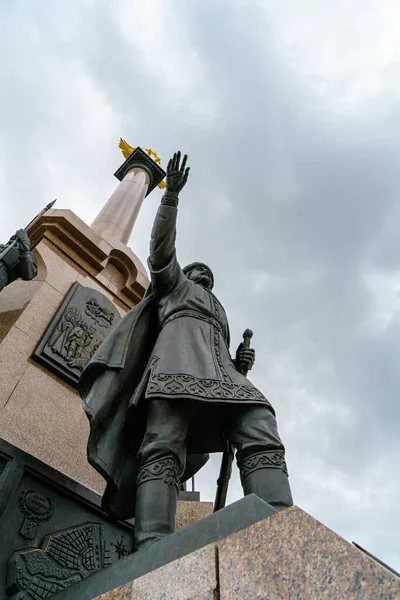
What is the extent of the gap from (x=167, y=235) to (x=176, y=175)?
52 centimetres

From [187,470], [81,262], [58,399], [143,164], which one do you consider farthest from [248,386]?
[143,164]

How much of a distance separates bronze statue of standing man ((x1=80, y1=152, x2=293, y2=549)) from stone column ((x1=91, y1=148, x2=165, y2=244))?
3.83 metres

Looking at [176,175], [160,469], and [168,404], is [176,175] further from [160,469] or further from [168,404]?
[160,469]

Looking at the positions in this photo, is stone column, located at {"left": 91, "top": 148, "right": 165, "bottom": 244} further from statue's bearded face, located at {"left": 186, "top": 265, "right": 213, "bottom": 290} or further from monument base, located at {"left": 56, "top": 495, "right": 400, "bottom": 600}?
monument base, located at {"left": 56, "top": 495, "right": 400, "bottom": 600}

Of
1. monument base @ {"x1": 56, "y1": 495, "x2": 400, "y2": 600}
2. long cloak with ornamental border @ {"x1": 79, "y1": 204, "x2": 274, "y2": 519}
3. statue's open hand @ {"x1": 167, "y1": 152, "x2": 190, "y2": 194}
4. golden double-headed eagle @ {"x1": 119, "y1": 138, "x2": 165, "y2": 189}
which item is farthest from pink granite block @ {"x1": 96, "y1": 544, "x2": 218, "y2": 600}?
golden double-headed eagle @ {"x1": 119, "y1": 138, "x2": 165, "y2": 189}

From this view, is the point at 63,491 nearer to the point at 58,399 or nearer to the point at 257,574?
the point at 58,399

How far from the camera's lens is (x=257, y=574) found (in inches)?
68.8

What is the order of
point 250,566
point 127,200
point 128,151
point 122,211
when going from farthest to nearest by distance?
point 128,151 → point 127,200 → point 122,211 → point 250,566

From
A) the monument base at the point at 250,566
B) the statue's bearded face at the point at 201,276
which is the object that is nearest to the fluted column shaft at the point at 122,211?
the statue's bearded face at the point at 201,276

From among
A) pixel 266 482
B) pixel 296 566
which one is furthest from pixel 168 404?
pixel 296 566

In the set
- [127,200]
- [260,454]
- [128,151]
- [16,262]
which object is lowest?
[260,454]

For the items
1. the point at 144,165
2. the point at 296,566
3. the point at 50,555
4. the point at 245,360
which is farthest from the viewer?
the point at 144,165

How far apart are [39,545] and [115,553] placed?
0.60m

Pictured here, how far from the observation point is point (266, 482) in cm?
281
